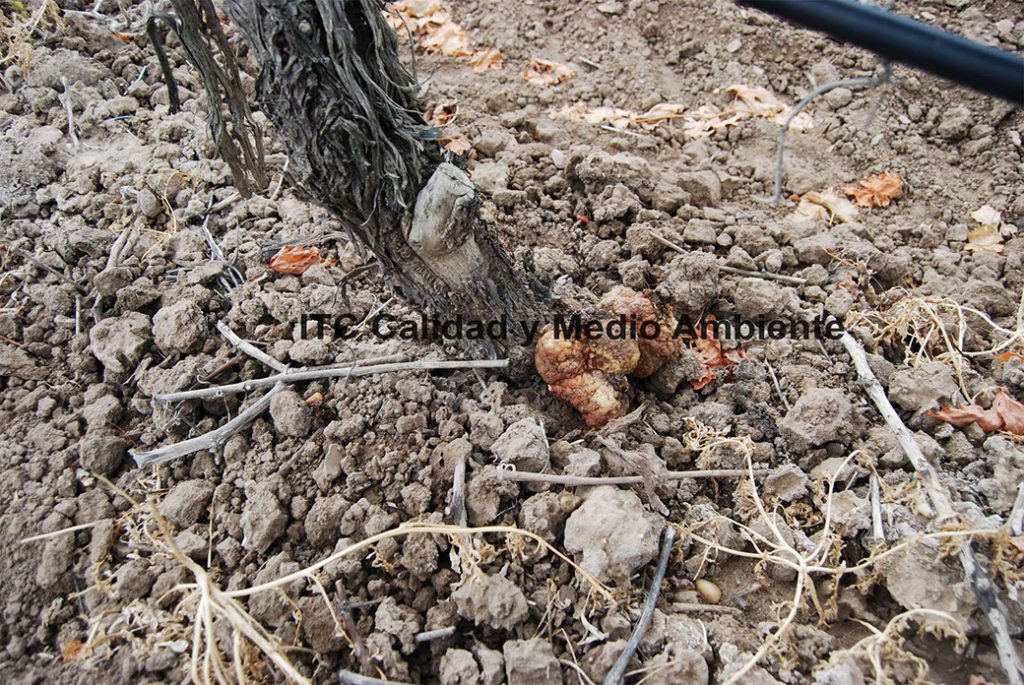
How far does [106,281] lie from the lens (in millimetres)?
1984

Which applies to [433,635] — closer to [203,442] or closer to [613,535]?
[613,535]

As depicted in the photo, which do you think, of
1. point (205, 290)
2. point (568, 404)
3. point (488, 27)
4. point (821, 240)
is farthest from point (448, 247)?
point (488, 27)

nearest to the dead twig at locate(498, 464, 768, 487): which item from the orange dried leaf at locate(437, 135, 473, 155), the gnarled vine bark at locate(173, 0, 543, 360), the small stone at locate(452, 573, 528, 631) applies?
the small stone at locate(452, 573, 528, 631)

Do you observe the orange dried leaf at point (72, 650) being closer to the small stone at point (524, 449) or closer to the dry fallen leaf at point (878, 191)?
the small stone at point (524, 449)

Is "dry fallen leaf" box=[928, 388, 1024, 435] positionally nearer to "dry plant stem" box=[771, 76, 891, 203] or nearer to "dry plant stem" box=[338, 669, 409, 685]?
"dry plant stem" box=[771, 76, 891, 203]

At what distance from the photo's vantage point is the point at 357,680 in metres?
1.28

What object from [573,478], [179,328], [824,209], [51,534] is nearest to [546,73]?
[824,209]

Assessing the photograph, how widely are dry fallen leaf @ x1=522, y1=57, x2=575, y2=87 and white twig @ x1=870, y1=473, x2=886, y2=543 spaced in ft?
6.81

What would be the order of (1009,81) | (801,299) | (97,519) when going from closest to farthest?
(1009,81) < (97,519) < (801,299)

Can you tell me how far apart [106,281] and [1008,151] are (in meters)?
3.33

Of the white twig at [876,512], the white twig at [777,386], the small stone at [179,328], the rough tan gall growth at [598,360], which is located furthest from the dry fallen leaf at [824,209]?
the small stone at [179,328]

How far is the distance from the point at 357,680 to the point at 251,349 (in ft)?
3.22

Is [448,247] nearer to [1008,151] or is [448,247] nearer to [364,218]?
[364,218]

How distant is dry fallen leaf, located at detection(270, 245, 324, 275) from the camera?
2043 millimetres
